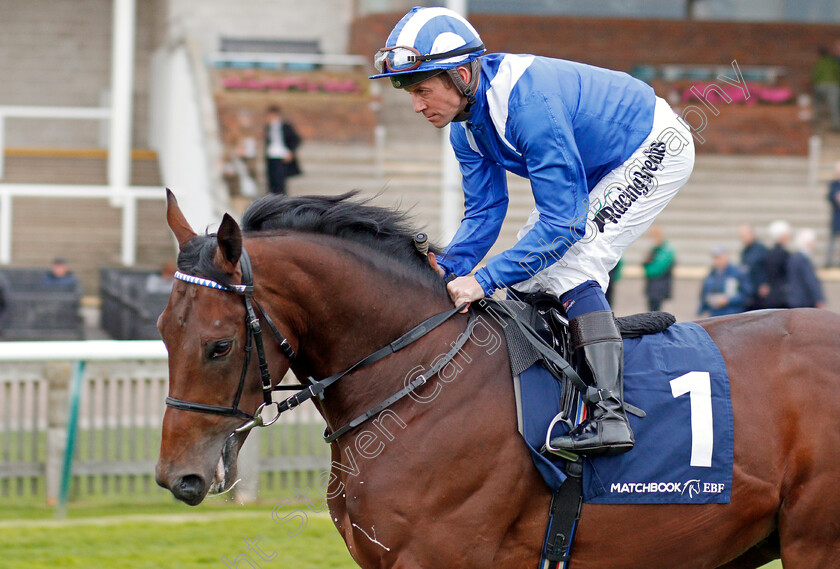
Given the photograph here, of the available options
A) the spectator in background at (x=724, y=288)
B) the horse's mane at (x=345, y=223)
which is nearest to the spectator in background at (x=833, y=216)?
the spectator in background at (x=724, y=288)

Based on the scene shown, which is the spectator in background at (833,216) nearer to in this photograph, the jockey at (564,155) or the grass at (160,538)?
the grass at (160,538)

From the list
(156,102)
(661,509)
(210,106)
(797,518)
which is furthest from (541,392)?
(156,102)

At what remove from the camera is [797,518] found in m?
3.08

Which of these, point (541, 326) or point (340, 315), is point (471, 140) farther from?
point (340, 315)

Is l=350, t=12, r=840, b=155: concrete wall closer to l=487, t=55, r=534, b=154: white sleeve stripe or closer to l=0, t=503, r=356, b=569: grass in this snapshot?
l=0, t=503, r=356, b=569: grass

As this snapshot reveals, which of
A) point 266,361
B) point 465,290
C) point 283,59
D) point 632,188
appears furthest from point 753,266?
point 283,59

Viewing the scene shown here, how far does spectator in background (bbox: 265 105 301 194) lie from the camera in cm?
1160

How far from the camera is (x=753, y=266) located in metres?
9.05

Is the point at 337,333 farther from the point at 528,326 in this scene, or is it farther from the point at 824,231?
the point at 824,231

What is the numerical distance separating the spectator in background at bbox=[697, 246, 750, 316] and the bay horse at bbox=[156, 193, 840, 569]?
6.06 metres

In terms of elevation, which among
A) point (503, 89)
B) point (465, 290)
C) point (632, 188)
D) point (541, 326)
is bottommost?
Answer: point (541, 326)

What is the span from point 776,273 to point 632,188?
6.10 m

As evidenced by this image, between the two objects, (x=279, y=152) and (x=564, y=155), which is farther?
(x=279, y=152)

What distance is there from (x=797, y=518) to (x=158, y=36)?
17.6 meters
